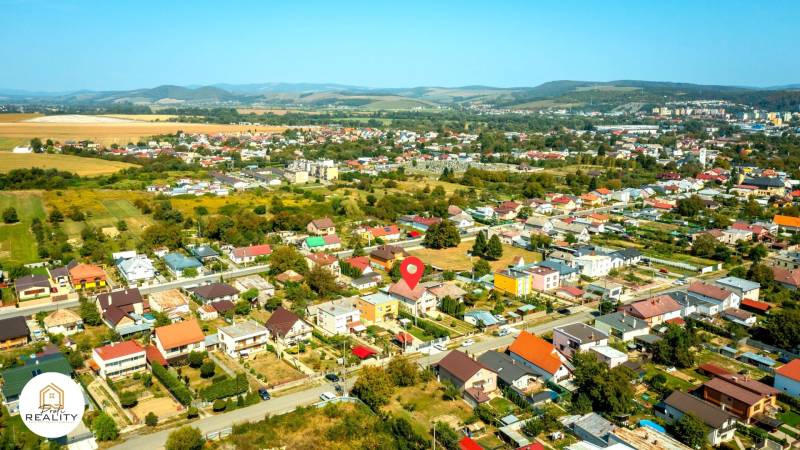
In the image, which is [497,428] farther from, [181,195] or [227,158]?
[227,158]

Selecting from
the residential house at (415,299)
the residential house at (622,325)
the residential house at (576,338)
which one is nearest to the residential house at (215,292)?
the residential house at (415,299)

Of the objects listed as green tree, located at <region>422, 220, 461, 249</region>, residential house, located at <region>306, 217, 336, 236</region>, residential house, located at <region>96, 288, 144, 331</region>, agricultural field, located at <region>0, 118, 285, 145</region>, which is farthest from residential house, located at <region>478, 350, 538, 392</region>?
agricultural field, located at <region>0, 118, 285, 145</region>

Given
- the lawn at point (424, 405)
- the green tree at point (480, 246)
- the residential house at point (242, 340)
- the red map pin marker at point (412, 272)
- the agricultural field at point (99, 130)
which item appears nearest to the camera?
the lawn at point (424, 405)

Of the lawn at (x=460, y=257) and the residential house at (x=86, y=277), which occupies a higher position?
the residential house at (x=86, y=277)

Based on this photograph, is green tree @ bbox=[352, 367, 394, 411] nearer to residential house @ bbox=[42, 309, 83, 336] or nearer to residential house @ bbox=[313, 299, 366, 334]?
residential house @ bbox=[313, 299, 366, 334]

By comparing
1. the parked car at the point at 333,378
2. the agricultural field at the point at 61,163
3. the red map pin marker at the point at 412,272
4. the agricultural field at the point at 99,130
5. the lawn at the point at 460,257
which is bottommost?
the lawn at the point at 460,257

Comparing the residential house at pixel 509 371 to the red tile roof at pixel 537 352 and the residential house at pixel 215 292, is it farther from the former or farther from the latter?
the residential house at pixel 215 292
